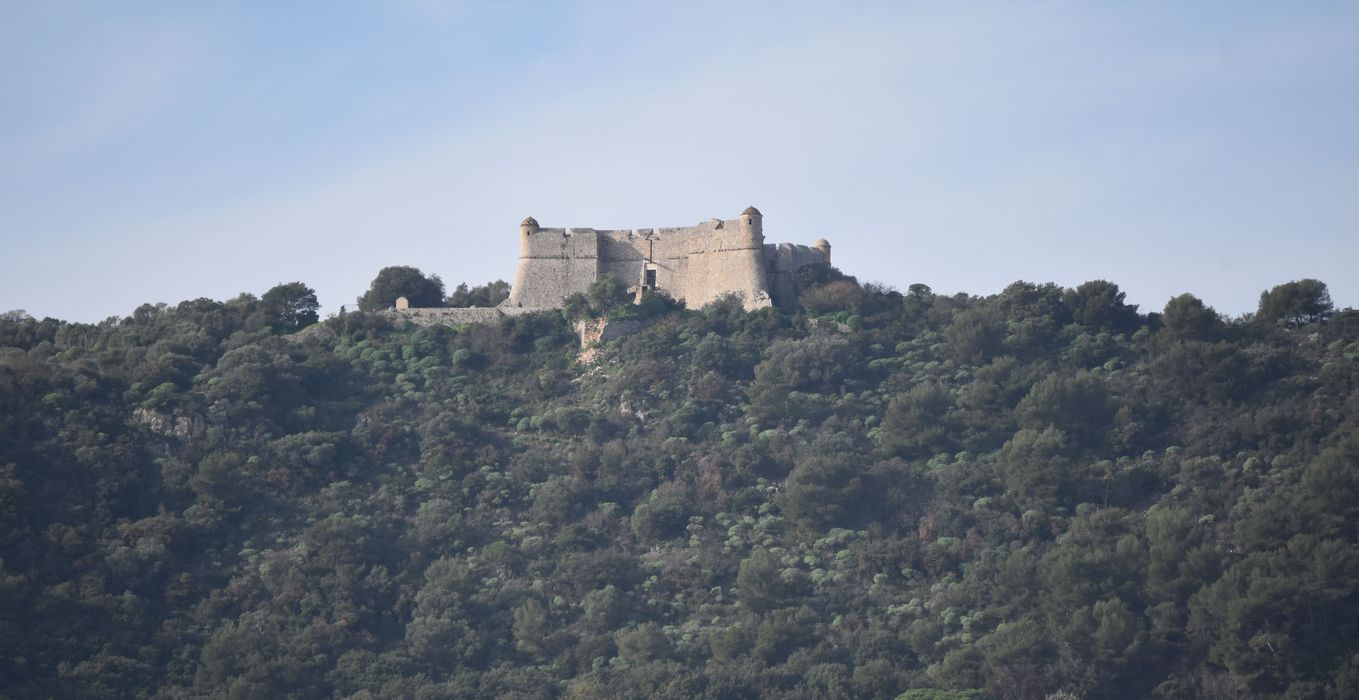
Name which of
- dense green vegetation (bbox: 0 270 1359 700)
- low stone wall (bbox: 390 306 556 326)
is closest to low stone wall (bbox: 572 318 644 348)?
dense green vegetation (bbox: 0 270 1359 700)

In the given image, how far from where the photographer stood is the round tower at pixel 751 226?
64.6 metres

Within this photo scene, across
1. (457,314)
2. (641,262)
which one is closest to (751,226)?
(641,262)

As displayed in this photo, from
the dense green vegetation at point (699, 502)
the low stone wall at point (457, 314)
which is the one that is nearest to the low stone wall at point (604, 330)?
the dense green vegetation at point (699, 502)

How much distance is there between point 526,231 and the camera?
66312 millimetres

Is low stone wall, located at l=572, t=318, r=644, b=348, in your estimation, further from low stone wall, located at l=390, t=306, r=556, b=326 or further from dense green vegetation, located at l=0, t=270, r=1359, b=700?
low stone wall, located at l=390, t=306, r=556, b=326

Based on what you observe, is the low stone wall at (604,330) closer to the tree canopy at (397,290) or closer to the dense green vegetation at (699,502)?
the dense green vegetation at (699,502)

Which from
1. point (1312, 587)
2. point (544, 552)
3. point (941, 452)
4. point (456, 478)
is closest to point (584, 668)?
point (544, 552)

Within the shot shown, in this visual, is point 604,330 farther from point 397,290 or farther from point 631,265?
point 397,290

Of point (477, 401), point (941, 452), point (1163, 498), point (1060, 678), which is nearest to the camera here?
point (1060, 678)

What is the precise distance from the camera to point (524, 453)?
195 feet

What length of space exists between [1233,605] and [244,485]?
26.6 m

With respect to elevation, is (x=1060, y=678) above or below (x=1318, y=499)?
below

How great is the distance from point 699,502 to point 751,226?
37.9 ft

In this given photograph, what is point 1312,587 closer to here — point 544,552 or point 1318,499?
point 1318,499
